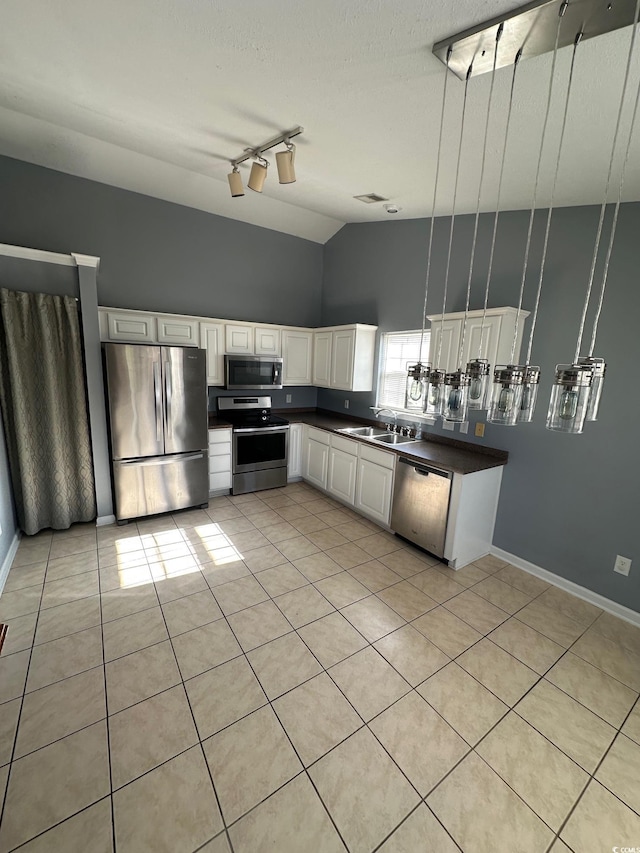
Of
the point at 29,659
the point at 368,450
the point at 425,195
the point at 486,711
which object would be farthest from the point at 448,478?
the point at 29,659

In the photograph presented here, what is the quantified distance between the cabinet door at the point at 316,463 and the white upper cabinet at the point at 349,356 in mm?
792

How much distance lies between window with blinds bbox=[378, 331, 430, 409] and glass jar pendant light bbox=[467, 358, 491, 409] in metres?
2.49

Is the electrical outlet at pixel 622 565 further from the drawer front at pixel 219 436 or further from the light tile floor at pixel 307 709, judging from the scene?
the drawer front at pixel 219 436

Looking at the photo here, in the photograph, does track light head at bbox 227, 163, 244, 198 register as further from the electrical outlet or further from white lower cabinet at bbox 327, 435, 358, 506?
the electrical outlet

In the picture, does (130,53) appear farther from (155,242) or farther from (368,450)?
(368,450)

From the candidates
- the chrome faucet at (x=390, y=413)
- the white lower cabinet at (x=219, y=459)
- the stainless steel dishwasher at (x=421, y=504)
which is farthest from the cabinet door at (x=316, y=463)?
the stainless steel dishwasher at (x=421, y=504)

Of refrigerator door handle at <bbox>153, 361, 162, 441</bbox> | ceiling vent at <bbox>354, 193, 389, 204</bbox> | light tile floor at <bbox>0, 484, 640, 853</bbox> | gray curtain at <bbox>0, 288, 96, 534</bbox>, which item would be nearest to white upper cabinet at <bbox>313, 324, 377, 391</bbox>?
ceiling vent at <bbox>354, 193, 389, 204</bbox>

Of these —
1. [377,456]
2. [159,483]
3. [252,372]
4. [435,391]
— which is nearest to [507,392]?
[435,391]

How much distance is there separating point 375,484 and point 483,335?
168 centimetres

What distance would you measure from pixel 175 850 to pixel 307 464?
3547 millimetres

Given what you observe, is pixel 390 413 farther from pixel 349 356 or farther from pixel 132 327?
pixel 132 327

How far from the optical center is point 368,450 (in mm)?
3586

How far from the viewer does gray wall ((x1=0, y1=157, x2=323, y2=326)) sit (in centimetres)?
328

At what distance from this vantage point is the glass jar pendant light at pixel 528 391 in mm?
1308
